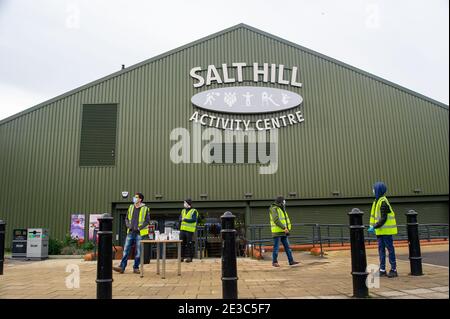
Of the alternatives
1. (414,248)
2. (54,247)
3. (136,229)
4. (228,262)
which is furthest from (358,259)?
(54,247)

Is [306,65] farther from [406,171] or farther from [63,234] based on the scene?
[63,234]

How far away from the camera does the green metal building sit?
18844 mm

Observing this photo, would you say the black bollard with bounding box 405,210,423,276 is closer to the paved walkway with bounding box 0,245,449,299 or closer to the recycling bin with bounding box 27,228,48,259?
the paved walkway with bounding box 0,245,449,299

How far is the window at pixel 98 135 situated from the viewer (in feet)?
62.8

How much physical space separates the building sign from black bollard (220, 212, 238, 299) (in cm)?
1424

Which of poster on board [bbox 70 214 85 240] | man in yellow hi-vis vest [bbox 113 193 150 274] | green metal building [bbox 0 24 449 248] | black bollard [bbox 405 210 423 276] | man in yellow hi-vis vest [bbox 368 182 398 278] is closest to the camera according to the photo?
black bollard [bbox 405 210 423 276]

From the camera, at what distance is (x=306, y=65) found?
20.7m

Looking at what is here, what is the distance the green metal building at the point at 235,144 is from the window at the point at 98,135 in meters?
0.05

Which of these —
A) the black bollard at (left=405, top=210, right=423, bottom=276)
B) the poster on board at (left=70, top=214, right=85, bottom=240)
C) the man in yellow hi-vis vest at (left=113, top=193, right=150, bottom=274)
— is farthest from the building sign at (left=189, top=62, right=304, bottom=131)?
the black bollard at (left=405, top=210, right=423, bottom=276)

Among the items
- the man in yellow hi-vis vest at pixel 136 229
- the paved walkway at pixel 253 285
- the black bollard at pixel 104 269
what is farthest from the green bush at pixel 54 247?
the black bollard at pixel 104 269

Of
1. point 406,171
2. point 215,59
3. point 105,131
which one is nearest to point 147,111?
point 105,131

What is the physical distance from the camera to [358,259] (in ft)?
17.1

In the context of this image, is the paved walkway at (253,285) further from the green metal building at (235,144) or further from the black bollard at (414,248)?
the green metal building at (235,144)
